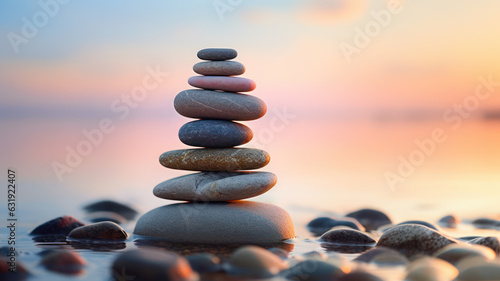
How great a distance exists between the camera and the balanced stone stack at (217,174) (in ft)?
27.8

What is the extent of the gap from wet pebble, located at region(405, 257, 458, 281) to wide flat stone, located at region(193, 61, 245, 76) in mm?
4683

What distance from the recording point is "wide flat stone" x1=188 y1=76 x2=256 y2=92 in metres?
9.08

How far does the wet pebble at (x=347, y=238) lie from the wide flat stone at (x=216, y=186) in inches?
50.4

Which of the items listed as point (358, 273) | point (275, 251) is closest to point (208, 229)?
point (275, 251)

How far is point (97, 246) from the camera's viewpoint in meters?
7.69

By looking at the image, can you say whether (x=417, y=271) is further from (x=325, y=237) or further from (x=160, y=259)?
(x=325, y=237)

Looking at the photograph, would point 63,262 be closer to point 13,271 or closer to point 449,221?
point 13,271

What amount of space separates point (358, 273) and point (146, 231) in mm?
4412

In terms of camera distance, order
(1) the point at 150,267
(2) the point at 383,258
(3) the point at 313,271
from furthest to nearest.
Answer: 1. (2) the point at 383,258
2. (3) the point at 313,271
3. (1) the point at 150,267

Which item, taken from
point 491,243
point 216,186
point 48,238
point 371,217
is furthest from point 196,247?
point 371,217

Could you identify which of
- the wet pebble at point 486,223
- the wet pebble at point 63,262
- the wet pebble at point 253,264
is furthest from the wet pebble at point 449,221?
the wet pebble at point 63,262

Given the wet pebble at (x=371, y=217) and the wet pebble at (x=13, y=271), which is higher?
the wet pebble at (x=371, y=217)

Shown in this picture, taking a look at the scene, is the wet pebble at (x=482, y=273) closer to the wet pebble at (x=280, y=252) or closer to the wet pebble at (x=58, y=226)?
the wet pebble at (x=280, y=252)

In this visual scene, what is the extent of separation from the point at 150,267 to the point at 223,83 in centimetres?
449
